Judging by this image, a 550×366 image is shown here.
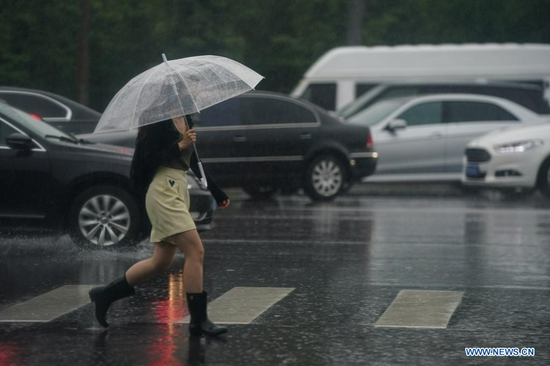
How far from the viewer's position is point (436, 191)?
22.1 m

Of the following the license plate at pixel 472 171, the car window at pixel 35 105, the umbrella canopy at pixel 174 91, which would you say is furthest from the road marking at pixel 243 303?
the license plate at pixel 472 171

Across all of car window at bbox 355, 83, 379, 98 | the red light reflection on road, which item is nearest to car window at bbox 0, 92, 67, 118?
the red light reflection on road

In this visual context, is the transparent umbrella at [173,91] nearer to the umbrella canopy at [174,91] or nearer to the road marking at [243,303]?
the umbrella canopy at [174,91]

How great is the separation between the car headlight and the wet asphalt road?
251 centimetres

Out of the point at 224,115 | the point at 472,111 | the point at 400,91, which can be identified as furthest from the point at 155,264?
the point at 400,91

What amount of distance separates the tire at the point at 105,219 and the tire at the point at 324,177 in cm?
740

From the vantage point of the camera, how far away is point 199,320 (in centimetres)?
734

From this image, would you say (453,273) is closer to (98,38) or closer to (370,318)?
(370,318)

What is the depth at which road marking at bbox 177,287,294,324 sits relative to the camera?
8031mm

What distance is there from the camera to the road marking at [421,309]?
7805 millimetres

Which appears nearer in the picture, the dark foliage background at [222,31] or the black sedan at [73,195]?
the black sedan at [73,195]

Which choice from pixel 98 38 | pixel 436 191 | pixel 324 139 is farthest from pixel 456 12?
pixel 324 139

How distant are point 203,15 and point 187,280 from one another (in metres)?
25.6

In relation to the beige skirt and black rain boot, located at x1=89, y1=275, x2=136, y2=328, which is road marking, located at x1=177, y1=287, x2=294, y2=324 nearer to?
black rain boot, located at x1=89, y1=275, x2=136, y2=328
